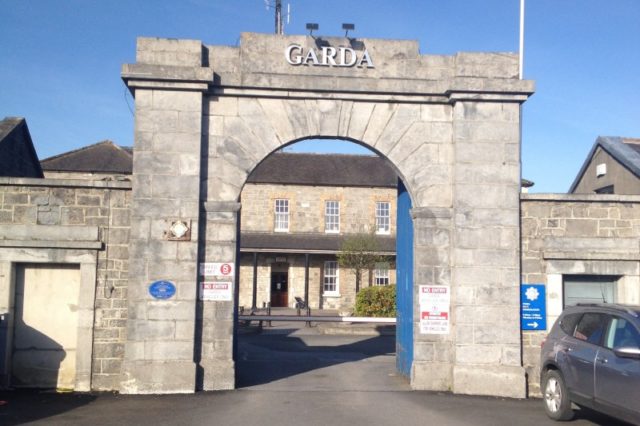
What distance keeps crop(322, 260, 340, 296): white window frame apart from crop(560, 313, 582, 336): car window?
82.1ft

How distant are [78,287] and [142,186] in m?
2.06

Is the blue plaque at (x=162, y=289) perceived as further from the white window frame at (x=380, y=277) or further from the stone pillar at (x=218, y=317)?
the white window frame at (x=380, y=277)

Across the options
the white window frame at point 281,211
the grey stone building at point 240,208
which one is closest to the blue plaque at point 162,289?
the grey stone building at point 240,208

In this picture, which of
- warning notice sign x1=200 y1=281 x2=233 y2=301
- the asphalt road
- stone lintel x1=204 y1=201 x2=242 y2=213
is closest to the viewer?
the asphalt road

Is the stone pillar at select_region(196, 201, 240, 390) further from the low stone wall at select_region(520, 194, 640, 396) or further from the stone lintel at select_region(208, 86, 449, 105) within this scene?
the low stone wall at select_region(520, 194, 640, 396)

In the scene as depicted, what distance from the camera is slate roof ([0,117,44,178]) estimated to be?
1428 centimetres

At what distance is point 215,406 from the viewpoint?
9.32m

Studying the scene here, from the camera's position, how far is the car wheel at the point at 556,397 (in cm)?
871

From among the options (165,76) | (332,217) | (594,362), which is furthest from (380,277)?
(594,362)

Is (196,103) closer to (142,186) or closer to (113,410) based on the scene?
(142,186)

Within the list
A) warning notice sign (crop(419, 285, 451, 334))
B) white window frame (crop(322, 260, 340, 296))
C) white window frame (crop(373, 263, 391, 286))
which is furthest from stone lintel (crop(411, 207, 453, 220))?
white window frame (crop(373, 263, 391, 286))

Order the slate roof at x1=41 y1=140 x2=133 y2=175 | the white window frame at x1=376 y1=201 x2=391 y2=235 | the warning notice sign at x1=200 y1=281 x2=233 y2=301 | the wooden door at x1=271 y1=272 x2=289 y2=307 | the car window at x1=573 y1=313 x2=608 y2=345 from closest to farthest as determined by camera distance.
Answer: the car window at x1=573 y1=313 x2=608 y2=345 → the warning notice sign at x1=200 y1=281 x2=233 y2=301 → the slate roof at x1=41 y1=140 x2=133 y2=175 → the wooden door at x1=271 y1=272 x2=289 y2=307 → the white window frame at x1=376 y1=201 x2=391 y2=235

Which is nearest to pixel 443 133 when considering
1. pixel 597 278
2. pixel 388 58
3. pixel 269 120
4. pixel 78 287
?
pixel 388 58

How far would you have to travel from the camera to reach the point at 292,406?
9.41 meters
